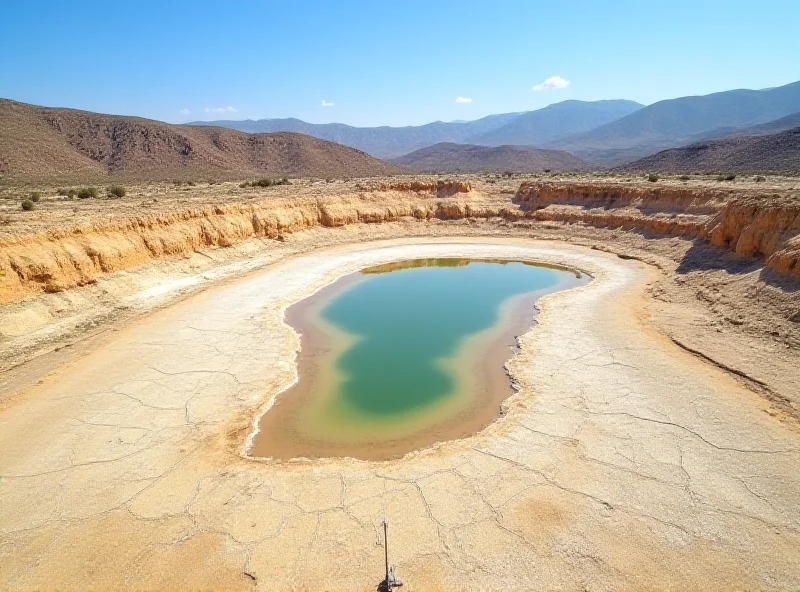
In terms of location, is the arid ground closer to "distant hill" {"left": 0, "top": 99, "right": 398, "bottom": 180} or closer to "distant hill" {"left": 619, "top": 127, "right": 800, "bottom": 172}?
"distant hill" {"left": 0, "top": 99, "right": 398, "bottom": 180}

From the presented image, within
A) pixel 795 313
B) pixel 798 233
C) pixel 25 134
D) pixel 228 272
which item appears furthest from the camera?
pixel 25 134

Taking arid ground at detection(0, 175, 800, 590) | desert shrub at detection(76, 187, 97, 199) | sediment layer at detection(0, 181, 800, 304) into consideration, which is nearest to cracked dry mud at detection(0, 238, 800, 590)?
arid ground at detection(0, 175, 800, 590)

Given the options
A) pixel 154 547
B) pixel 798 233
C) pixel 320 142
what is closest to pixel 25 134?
pixel 320 142

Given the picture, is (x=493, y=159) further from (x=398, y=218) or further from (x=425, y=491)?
(x=425, y=491)

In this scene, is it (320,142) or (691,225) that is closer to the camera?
(691,225)

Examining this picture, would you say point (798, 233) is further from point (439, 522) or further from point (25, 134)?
point (25, 134)

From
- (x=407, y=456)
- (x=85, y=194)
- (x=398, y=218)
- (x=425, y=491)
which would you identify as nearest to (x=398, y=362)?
(x=407, y=456)
